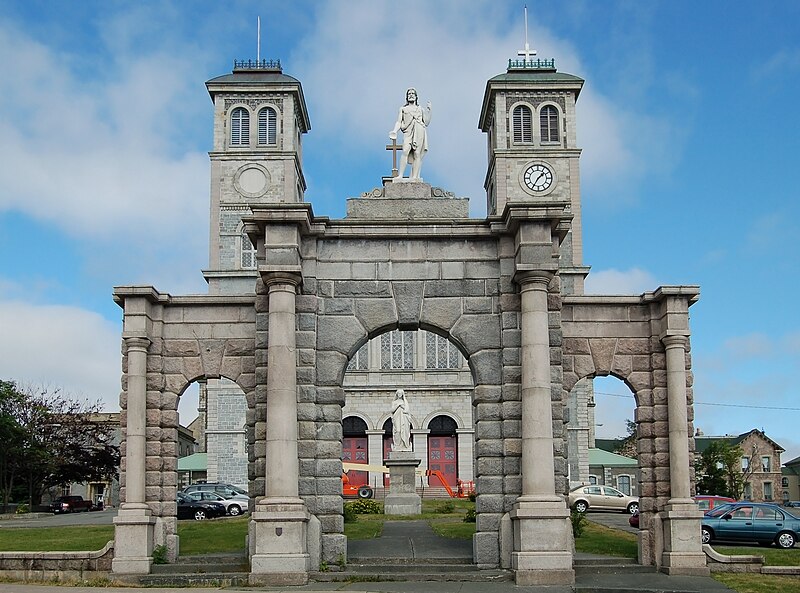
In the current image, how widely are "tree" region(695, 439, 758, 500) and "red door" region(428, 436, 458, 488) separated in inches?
712

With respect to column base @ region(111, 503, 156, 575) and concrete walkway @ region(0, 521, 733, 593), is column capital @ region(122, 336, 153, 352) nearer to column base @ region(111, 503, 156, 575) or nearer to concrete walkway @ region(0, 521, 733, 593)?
column base @ region(111, 503, 156, 575)

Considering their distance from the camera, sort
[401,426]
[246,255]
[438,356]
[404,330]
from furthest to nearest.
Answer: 1. [246,255]
2. [438,356]
3. [401,426]
4. [404,330]

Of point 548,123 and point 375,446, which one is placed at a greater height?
point 548,123

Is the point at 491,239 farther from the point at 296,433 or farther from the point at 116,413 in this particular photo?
the point at 116,413

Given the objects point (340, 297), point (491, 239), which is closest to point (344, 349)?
point (340, 297)

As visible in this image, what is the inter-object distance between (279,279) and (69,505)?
39.2 m

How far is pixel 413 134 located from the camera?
1970 cm

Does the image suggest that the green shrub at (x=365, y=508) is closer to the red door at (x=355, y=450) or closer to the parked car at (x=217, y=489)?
the parked car at (x=217, y=489)

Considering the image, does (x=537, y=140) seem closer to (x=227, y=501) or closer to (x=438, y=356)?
(x=438, y=356)

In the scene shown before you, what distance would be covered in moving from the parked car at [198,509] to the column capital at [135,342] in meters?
18.0

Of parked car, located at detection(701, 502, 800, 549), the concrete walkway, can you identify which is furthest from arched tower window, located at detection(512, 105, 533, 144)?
the concrete walkway

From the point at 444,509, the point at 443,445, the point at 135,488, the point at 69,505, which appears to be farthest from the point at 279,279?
the point at 443,445

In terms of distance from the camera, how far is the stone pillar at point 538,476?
1672 centimetres

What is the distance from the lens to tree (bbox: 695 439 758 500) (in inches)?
2608
